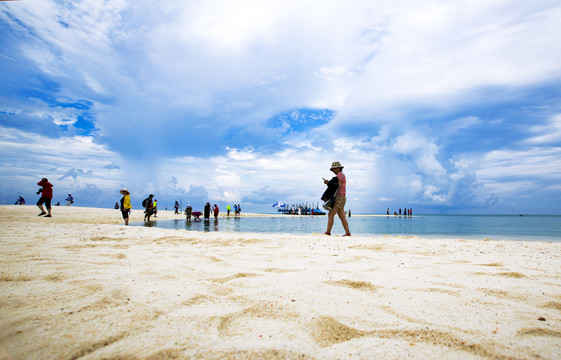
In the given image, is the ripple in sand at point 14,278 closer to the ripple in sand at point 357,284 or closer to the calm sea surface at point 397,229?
the ripple in sand at point 357,284

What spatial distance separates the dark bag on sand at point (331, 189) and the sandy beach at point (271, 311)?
5425 millimetres

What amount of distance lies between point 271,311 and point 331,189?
740 cm

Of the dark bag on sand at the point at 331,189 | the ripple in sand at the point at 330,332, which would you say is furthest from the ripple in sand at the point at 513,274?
the dark bag on sand at the point at 331,189

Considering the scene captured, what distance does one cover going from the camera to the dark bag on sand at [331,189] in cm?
902

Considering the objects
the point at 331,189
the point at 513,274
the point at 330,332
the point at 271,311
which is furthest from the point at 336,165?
the point at 330,332

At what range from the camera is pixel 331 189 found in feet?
30.1

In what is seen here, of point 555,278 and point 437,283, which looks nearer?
point 437,283

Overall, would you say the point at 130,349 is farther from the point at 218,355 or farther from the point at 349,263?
the point at 349,263

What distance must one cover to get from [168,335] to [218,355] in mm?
392

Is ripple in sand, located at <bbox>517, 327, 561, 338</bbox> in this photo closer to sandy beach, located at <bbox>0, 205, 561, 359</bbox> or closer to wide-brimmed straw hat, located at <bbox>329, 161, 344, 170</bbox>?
sandy beach, located at <bbox>0, 205, 561, 359</bbox>

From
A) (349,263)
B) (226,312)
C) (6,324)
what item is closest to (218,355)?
(226,312)

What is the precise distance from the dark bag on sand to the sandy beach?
5.43 metres

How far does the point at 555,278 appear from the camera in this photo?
313cm

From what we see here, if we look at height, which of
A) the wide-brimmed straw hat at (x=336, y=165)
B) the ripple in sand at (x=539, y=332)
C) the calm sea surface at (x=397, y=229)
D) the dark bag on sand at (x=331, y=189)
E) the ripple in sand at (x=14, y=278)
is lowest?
the calm sea surface at (x=397, y=229)
